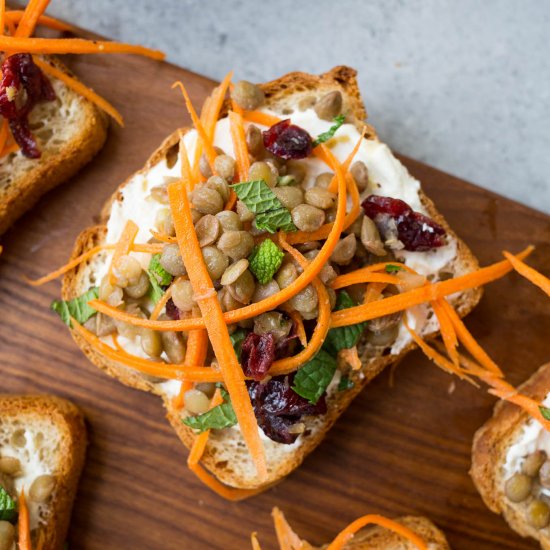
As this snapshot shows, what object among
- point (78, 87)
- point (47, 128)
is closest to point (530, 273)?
point (78, 87)

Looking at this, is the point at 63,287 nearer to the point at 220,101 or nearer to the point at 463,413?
the point at 220,101

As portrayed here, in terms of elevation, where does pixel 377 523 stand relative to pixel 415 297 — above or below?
below

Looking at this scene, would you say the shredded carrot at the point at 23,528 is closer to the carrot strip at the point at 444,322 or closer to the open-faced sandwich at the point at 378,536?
the open-faced sandwich at the point at 378,536

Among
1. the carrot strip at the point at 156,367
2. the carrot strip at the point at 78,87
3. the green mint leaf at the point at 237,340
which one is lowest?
the carrot strip at the point at 156,367

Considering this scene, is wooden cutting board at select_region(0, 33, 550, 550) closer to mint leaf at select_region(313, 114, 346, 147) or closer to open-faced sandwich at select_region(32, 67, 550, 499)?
open-faced sandwich at select_region(32, 67, 550, 499)

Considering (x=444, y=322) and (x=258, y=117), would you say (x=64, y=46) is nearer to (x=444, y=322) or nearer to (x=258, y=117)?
(x=258, y=117)

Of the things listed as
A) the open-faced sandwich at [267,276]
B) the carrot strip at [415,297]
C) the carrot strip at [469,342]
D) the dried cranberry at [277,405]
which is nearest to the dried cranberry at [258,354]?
the open-faced sandwich at [267,276]

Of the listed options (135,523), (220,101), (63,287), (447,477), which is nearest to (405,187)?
(220,101)
